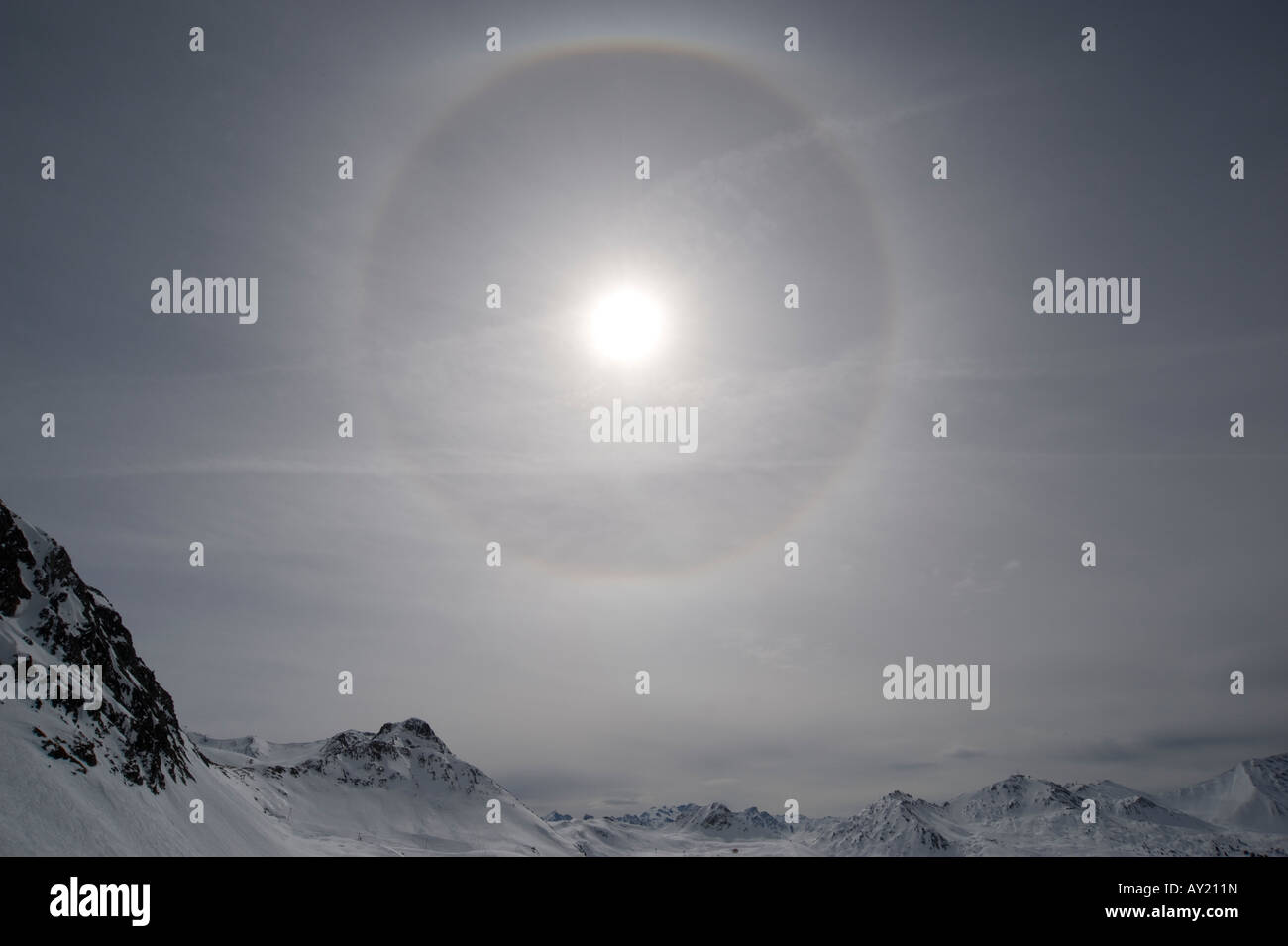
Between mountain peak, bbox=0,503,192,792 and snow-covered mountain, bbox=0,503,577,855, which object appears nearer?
snow-covered mountain, bbox=0,503,577,855

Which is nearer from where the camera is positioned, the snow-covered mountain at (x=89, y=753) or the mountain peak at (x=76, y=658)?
the snow-covered mountain at (x=89, y=753)

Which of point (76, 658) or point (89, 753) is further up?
point (76, 658)

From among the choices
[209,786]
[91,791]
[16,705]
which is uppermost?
[16,705]

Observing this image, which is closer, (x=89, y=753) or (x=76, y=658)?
(x=89, y=753)
